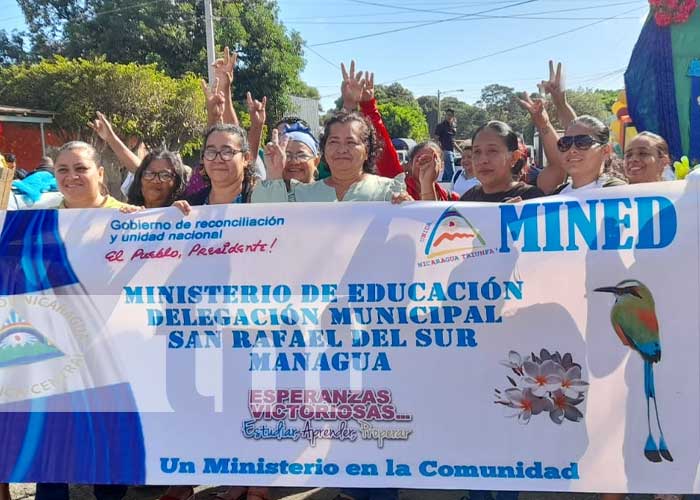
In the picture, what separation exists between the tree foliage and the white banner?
18.6m

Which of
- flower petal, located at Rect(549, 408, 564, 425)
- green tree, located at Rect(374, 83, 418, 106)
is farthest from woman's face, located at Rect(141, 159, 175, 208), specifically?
green tree, located at Rect(374, 83, 418, 106)

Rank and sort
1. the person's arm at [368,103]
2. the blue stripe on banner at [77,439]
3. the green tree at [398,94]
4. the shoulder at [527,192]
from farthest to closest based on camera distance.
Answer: the green tree at [398,94] < the person's arm at [368,103] < the shoulder at [527,192] < the blue stripe on banner at [77,439]

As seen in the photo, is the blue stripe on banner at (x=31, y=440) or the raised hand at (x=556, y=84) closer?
the blue stripe on banner at (x=31, y=440)

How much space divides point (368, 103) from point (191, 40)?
25942mm

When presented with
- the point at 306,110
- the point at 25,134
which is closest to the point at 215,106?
the point at 25,134

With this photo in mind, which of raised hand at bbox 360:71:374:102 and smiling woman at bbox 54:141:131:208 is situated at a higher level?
raised hand at bbox 360:71:374:102

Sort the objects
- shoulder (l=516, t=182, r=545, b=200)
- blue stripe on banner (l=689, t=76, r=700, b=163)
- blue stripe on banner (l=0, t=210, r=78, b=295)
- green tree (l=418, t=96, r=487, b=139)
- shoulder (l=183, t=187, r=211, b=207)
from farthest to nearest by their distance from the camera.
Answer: green tree (l=418, t=96, r=487, b=139) < blue stripe on banner (l=689, t=76, r=700, b=163) < shoulder (l=183, t=187, r=211, b=207) < shoulder (l=516, t=182, r=545, b=200) < blue stripe on banner (l=0, t=210, r=78, b=295)

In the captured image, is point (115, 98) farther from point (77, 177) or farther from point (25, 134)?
point (77, 177)

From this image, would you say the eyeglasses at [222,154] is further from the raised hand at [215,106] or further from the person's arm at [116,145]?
the person's arm at [116,145]

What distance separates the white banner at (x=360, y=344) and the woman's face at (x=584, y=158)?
1.24ft

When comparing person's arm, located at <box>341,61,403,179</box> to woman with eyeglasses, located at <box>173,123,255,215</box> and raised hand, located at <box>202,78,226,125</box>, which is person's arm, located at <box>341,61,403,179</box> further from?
woman with eyeglasses, located at <box>173,123,255,215</box>

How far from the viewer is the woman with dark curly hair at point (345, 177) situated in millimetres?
3082

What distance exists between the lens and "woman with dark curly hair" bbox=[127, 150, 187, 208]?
3359mm

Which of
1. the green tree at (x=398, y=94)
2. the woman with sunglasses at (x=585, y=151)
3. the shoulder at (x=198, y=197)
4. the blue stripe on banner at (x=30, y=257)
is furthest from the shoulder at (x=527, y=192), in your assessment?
the green tree at (x=398, y=94)
